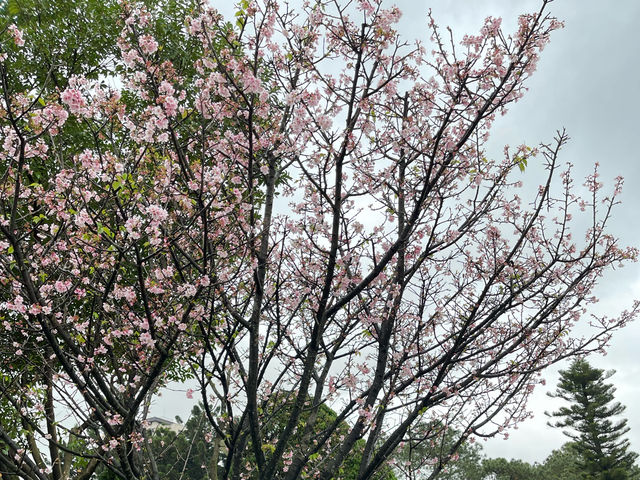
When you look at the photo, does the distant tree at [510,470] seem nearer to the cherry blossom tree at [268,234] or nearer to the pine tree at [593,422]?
the pine tree at [593,422]

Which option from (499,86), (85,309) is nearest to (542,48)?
(499,86)

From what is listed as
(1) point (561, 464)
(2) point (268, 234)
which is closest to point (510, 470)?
(1) point (561, 464)

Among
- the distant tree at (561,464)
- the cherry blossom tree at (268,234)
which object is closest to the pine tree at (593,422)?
the distant tree at (561,464)

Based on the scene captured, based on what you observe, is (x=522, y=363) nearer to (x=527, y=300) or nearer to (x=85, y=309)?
(x=527, y=300)

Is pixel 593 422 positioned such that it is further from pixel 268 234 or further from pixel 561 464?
pixel 268 234

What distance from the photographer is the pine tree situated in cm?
2445

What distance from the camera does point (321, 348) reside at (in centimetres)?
543

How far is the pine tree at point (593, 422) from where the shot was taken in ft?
80.2

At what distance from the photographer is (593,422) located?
25.6 metres

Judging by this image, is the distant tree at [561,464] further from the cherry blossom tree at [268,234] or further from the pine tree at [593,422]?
the cherry blossom tree at [268,234]

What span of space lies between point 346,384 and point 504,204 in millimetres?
2738

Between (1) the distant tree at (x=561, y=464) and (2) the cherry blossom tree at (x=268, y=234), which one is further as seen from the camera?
(1) the distant tree at (x=561, y=464)

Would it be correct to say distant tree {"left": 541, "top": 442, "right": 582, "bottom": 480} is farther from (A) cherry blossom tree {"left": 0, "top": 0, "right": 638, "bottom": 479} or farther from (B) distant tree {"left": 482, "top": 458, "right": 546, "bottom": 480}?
(A) cherry blossom tree {"left": 0, "top": 0, "right": 638, "bottom": 479}

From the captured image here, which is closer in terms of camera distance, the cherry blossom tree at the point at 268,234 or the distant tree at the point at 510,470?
the cherry blossom tree at the point at 268,234
